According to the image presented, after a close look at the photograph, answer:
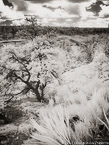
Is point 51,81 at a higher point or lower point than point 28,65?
lower

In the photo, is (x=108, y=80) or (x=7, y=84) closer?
(x=108, y=80)

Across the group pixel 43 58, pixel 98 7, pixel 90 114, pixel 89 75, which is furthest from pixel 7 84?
pixel 90 114

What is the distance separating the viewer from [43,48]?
3.19 m

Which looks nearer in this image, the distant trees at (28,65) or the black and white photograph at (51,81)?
the black and white photograph at (51,81)

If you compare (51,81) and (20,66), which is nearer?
(20,66)

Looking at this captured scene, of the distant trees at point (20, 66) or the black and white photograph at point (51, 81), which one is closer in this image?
the black and white photograph at point (51, 81)

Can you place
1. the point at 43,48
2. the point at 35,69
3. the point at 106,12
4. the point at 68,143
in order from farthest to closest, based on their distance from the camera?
1. the point at 43,48
2. the point at 35,69
3. the point at 106,12
4. the point at 68,143

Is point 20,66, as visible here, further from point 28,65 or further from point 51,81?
point 51,81

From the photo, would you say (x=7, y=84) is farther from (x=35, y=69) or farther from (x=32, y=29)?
(x=32, y=29)

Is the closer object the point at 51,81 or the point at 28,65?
the point at 28,65

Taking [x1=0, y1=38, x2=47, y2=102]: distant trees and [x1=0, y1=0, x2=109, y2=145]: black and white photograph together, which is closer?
[x1=0, y1=0, x2=109, y2=145]: black and white photograph

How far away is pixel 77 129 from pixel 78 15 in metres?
1.51

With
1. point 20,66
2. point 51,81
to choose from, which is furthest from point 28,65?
point 51,81

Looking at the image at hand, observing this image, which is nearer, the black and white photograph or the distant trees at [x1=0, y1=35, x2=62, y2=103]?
the black and white photograph
